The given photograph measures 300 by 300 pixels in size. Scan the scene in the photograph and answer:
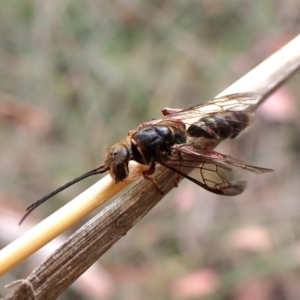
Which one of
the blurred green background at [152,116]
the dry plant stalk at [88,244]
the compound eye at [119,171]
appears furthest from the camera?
the blurred green background at [152,116]

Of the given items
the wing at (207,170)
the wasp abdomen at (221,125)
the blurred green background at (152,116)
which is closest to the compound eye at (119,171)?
the wing at (207,170)

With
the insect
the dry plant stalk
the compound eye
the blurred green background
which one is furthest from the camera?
the blurred green background

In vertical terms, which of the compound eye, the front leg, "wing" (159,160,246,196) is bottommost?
"wing" (159,160,246,196)

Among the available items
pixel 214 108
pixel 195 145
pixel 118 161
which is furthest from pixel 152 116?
pixel 118 161

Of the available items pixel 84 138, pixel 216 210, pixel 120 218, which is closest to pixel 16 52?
pixel 84 138

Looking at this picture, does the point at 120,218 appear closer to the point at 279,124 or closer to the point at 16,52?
the point at 279,124

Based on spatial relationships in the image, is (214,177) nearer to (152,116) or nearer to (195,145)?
(195,145)

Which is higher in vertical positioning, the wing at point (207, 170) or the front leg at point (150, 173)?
the front leg at point (150, 173)

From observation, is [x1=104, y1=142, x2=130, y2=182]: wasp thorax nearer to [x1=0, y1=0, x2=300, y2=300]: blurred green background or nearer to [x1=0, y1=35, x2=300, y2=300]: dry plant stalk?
[x1=0, y1=35, x2=300, y2=300]: dry plant stalk

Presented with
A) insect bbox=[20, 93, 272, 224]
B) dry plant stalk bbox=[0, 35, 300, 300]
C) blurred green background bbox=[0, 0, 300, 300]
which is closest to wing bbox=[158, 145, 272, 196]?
insect bbox=[20, 93, 272, 224]

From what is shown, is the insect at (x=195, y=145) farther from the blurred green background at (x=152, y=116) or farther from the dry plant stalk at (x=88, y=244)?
the blurred green background at (x=152, y=116)
